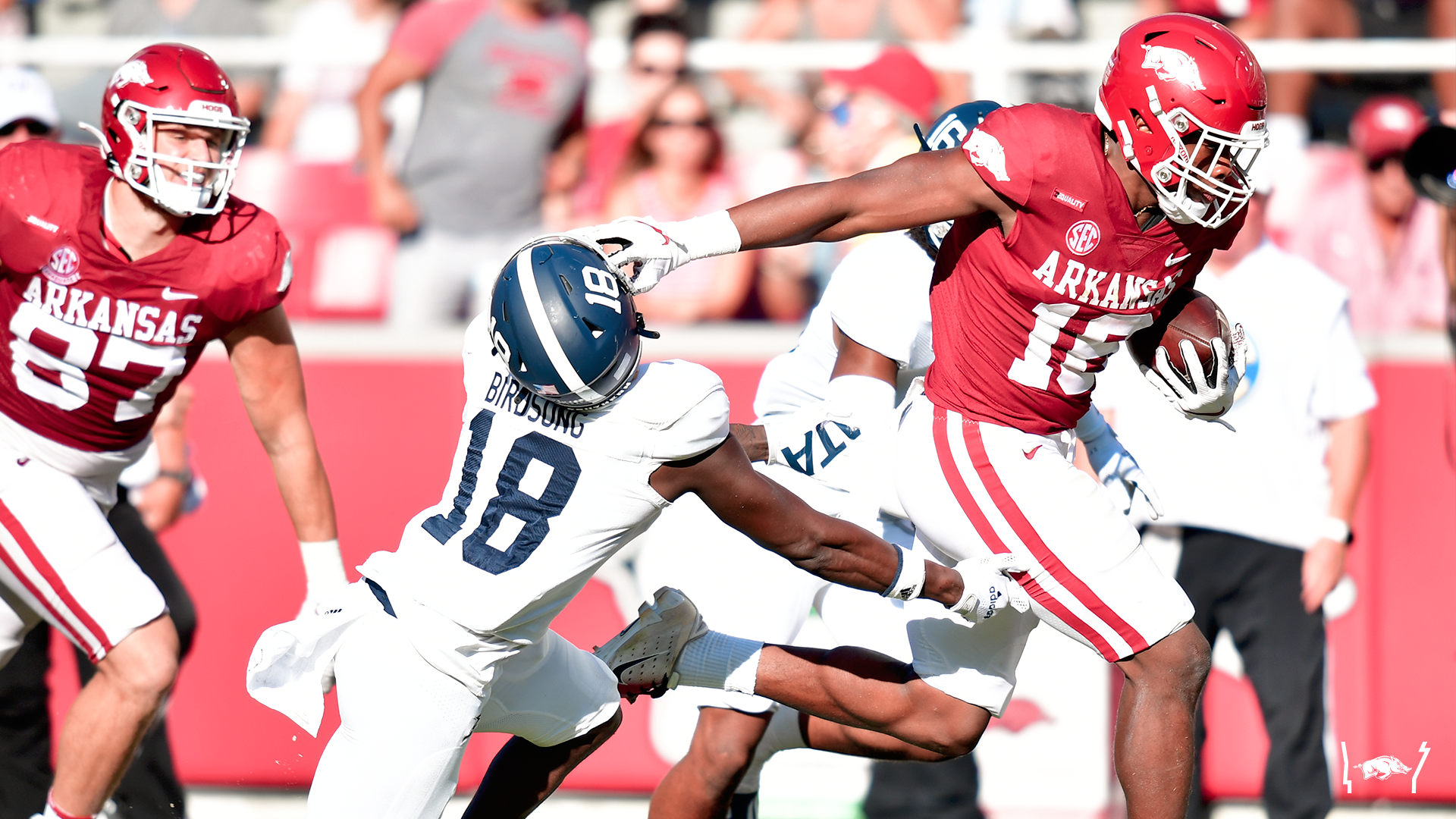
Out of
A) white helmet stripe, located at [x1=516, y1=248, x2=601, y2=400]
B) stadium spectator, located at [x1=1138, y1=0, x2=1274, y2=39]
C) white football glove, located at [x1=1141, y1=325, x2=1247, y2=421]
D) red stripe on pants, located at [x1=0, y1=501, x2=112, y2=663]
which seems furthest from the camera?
stadium spectator, located at [x1=1138, y1=0, x2=1274, y2=39]

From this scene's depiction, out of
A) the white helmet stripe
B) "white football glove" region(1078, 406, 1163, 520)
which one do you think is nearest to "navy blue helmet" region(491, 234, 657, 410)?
the white helmet stripe

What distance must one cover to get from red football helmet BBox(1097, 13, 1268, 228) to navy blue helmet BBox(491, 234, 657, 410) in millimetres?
1048

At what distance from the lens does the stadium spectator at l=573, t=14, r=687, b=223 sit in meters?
5.39

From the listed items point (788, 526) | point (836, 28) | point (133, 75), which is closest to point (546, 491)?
point (788, 526)

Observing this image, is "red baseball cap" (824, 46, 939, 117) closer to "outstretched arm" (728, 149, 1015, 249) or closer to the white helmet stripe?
"outstretched arm" (728, 149, 1015, 249)

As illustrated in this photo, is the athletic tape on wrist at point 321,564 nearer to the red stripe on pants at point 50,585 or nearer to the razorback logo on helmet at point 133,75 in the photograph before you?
the red stripe on pants at point 50,585

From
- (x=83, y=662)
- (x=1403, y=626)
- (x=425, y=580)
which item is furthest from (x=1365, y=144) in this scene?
(x=83, y=662)

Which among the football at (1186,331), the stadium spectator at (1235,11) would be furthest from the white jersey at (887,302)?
the stadium spectator at (1235,11)

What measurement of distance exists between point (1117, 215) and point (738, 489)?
3.04 ft

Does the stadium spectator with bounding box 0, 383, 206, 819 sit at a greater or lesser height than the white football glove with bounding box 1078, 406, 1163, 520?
lesser

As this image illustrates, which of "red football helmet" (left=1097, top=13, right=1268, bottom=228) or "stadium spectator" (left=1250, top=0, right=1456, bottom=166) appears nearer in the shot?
"red football helmet" (left=1097, top=13, right=1268, bottom=228)

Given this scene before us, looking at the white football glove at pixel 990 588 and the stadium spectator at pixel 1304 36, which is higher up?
the stadium spectator at pixel 1304 36

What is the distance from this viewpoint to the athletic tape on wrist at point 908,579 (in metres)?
2.93

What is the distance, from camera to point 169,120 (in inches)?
135
